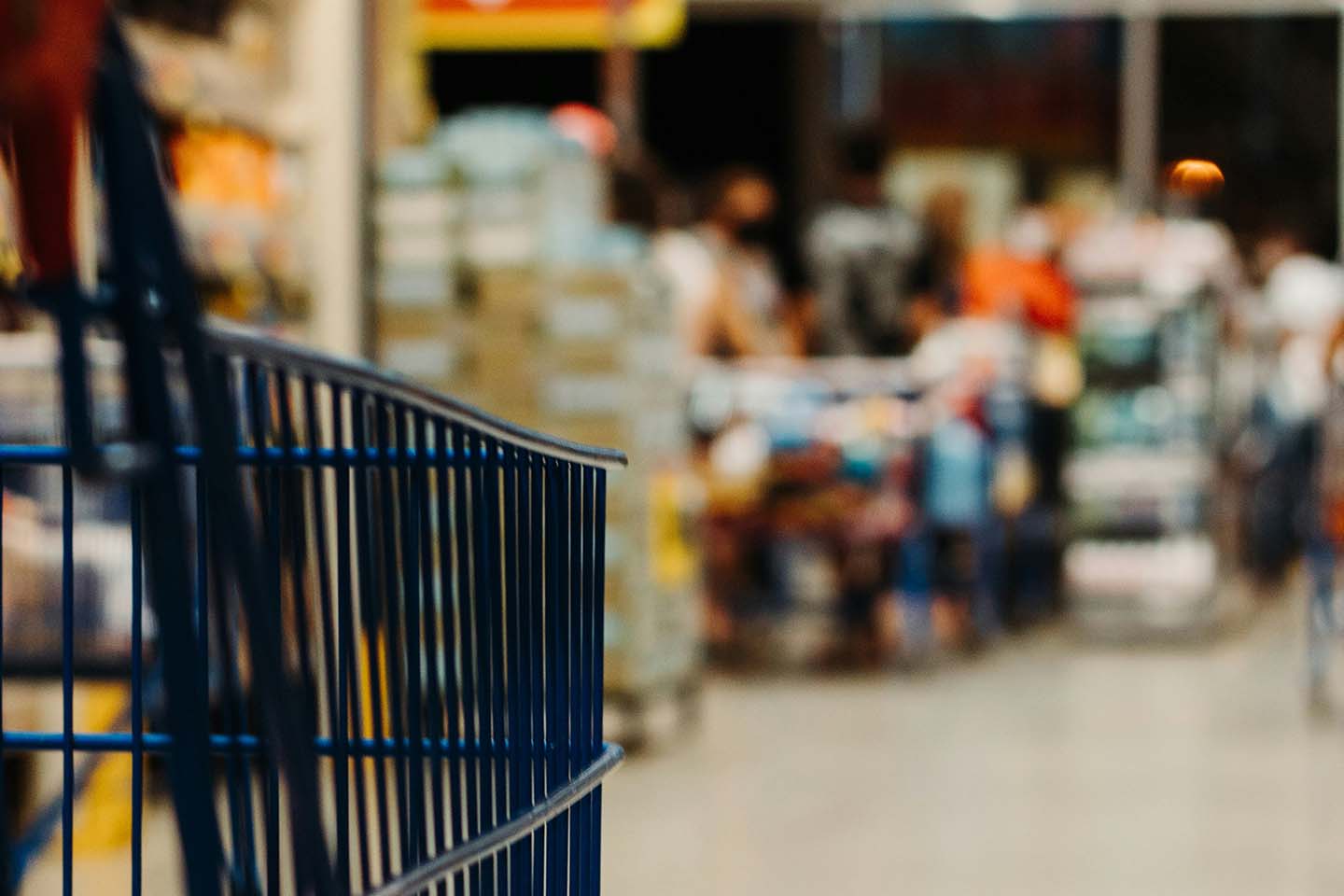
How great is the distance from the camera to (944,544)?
32.1ft

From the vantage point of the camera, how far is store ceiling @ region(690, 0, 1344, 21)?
14.8 meters

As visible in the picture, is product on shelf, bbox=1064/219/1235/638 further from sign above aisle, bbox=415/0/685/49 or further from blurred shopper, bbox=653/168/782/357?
sign above aisle, bbox=415/0/685/49

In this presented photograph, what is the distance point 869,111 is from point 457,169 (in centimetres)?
1049

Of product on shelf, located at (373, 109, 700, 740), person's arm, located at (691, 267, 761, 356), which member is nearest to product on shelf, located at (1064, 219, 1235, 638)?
person's arm, located at (691, 267, 761, 356)

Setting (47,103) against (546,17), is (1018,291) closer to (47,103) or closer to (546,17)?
(546,17)

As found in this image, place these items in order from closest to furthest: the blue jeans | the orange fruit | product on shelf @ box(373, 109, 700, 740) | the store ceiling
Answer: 1. the orange fruit
2. product on shelf @ box(373, 109, 700, 740)
3. the blue jeans
4. the store ceiling

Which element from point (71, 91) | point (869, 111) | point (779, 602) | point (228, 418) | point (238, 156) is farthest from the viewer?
point (869, 111)

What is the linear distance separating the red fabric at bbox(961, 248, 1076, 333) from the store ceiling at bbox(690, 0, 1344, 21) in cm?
477

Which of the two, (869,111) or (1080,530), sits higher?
(869,111)

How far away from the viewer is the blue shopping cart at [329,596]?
4.00 feet

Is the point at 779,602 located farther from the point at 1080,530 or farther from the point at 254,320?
the point at 254,320

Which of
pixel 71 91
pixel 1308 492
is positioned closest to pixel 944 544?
pixel 1308 492

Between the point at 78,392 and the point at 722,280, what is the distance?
7.96 m

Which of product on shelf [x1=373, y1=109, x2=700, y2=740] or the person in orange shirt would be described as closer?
product on shelf [x1=373, y1=109, x2=700, y2=740]
